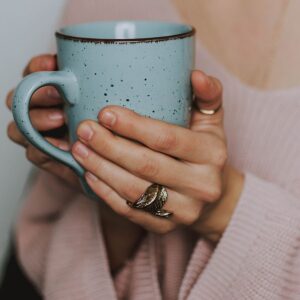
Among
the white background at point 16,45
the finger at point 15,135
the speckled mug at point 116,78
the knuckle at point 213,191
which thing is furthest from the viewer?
the white background at point 16,45

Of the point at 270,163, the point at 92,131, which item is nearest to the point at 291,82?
the point at 270,163

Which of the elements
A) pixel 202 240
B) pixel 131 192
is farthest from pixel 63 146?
pixel 202 240

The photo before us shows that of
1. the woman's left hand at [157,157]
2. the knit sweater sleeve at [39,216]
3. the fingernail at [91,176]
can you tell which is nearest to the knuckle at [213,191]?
the woman's left hand at [157,157]

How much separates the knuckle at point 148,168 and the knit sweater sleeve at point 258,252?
186mm

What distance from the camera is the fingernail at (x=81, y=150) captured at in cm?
52

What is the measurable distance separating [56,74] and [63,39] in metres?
0.04

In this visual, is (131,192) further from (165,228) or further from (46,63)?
(46,63)

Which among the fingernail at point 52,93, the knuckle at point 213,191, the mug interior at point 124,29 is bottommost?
the knuckle at point 213,191

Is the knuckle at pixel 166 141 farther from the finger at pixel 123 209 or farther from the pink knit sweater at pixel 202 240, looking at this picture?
the pink knit sweater at pixel 202 240

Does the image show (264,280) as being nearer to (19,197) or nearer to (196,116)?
(196,116)

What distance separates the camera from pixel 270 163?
0.73 metres

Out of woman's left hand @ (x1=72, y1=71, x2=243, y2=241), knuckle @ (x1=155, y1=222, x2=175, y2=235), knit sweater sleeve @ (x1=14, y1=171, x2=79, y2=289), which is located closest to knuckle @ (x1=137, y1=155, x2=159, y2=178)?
woman's left hand @ (x1=72, y1=71, x2=243, y2=241)

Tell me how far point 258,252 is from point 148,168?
0.22 metres

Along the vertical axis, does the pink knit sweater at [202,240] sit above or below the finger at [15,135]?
below
